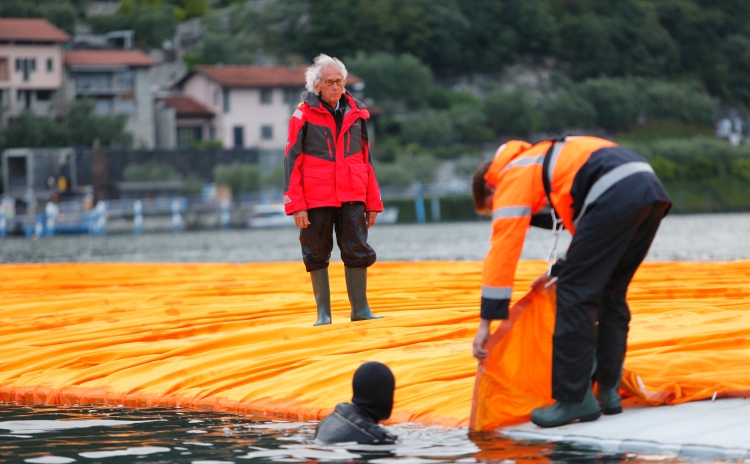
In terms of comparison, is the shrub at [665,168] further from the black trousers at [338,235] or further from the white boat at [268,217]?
the black trousers at [338,235]

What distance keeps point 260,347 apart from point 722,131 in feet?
350

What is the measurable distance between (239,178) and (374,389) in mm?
63259

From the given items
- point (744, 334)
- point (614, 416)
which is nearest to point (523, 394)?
point (614, 416)

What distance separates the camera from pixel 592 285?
473cm

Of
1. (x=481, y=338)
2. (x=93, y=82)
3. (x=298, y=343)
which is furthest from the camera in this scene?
(x=93, y=82)

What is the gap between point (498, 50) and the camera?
10725cm

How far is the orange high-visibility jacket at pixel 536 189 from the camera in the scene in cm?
471

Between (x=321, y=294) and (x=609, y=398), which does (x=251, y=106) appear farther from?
(x=609, y=398)

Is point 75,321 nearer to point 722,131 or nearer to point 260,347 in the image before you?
point 260,347

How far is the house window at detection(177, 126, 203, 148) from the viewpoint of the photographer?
80.0 m

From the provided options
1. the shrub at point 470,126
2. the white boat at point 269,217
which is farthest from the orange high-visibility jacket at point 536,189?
the shrub at point 470,126

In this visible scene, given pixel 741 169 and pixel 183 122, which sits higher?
pixel 183 122

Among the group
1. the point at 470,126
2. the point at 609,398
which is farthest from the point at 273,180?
the point at 609,398

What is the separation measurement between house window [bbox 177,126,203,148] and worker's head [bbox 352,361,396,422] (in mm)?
75504
